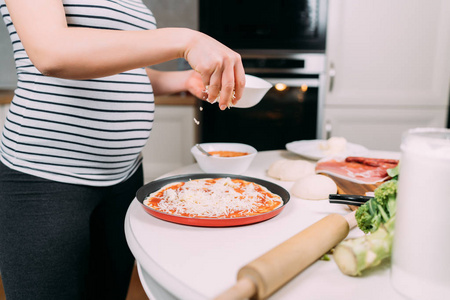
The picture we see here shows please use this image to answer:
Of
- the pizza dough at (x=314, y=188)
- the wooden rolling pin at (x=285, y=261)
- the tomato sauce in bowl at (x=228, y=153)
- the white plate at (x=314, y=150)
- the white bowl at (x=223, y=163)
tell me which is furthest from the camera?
the white plate at (x=314, y=150)

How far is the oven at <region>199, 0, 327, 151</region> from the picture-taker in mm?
2375

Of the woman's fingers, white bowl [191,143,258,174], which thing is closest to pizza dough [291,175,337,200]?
white bowl [191,143,258,174]

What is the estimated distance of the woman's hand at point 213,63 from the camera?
24.8 inches

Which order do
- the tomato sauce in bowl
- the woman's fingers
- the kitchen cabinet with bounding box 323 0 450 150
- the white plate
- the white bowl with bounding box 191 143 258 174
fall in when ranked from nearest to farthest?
the woman's fingers
the white bowl with bounding box 191 143 258 174
the tomato sauce in bowl
the white plate
the kitchen cabinet with bounding box 323 0 450 150

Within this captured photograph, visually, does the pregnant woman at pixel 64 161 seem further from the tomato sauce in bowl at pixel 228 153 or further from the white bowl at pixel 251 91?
the tomato sauce in bowl at pixel 228 153

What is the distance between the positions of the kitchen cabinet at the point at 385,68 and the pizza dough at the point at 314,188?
167 cm

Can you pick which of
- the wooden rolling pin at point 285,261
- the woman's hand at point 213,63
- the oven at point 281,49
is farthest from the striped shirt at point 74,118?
the oven at point 281,49

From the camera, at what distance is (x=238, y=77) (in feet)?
2.23

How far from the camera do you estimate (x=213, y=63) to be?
63 centimetres

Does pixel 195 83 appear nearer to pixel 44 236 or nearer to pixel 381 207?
pixel 44 236

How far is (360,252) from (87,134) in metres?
0.69

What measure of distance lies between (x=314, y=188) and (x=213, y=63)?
1.29ft

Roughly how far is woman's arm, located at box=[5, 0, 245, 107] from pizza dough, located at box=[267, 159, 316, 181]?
433 millimetres

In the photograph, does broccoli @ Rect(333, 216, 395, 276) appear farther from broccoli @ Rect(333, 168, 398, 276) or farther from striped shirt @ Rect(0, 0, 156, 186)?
striped shirt @ Rect(0, 0, 156, 186)
